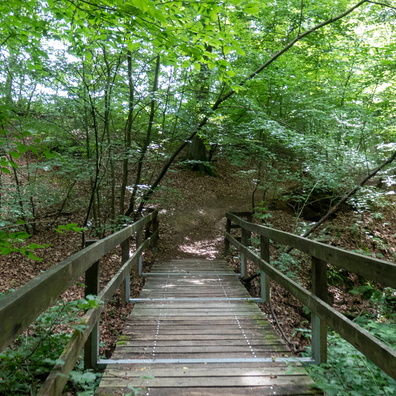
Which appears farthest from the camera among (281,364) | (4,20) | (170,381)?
(4,20)

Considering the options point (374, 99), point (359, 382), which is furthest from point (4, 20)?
point (374, 99)

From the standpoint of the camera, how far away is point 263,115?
7.78 m

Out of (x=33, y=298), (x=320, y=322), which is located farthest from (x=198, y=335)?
(x=33, y=298)

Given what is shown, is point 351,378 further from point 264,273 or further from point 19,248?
point 19,248

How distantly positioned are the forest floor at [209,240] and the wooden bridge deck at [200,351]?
1014mm

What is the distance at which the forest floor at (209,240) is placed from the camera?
608 cm

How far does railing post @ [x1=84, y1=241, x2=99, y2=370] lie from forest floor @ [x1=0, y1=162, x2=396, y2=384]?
6.07 ft

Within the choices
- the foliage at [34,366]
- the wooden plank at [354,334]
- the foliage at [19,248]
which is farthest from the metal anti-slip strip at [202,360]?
the foliage at [19,248]

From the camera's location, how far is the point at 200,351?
304 centimetres

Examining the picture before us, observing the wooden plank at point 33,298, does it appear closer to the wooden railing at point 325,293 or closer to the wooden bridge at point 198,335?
the wooden bridge at point 198,335

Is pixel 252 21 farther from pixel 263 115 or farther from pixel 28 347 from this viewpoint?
pixel 28 347

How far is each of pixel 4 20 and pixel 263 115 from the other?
5714mm

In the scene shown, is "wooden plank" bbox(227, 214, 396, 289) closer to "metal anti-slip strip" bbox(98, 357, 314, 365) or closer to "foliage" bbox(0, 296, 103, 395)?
"metal anti-slip strip" bbox(98, 357, 314, 365)

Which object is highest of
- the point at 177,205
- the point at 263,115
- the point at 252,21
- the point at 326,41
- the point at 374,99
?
the point at 252,21
